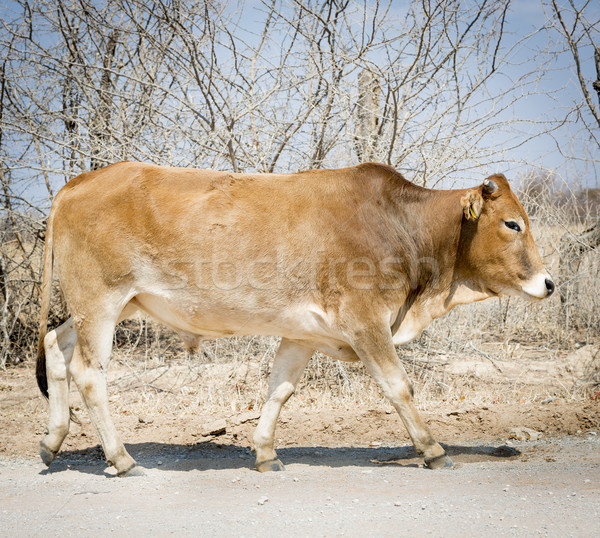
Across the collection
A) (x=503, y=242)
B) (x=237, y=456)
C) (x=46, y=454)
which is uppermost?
(x=503, y=242)

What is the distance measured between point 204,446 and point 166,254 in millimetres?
1777

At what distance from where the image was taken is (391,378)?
4.75 metres

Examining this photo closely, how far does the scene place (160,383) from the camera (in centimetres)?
780

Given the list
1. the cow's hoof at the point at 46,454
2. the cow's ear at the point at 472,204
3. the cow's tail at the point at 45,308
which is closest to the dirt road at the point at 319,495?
the cow's hoof at the point at 46,454

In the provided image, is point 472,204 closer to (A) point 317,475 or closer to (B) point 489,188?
(B) point 489,188

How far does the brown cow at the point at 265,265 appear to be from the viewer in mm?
4797

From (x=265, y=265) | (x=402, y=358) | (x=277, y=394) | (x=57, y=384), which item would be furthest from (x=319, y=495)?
(x=402, y=358)

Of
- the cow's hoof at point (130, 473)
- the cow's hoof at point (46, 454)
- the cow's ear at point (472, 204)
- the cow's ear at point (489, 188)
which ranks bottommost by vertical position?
the cow's hoof at point (130, 473)

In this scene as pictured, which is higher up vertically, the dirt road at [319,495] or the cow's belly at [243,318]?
the cow's belly at [243,318]

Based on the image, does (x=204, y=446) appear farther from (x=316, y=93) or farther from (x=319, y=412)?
(x=316, y=93)

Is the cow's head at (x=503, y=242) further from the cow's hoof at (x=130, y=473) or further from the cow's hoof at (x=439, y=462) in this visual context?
the cow's hoof at (x=130, y=473)

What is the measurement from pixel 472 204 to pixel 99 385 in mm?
2809

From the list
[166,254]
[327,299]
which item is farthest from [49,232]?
[327,299]

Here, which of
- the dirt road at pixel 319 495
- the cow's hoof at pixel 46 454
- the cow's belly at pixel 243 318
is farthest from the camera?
the cow's hoof at pixel 46 454
